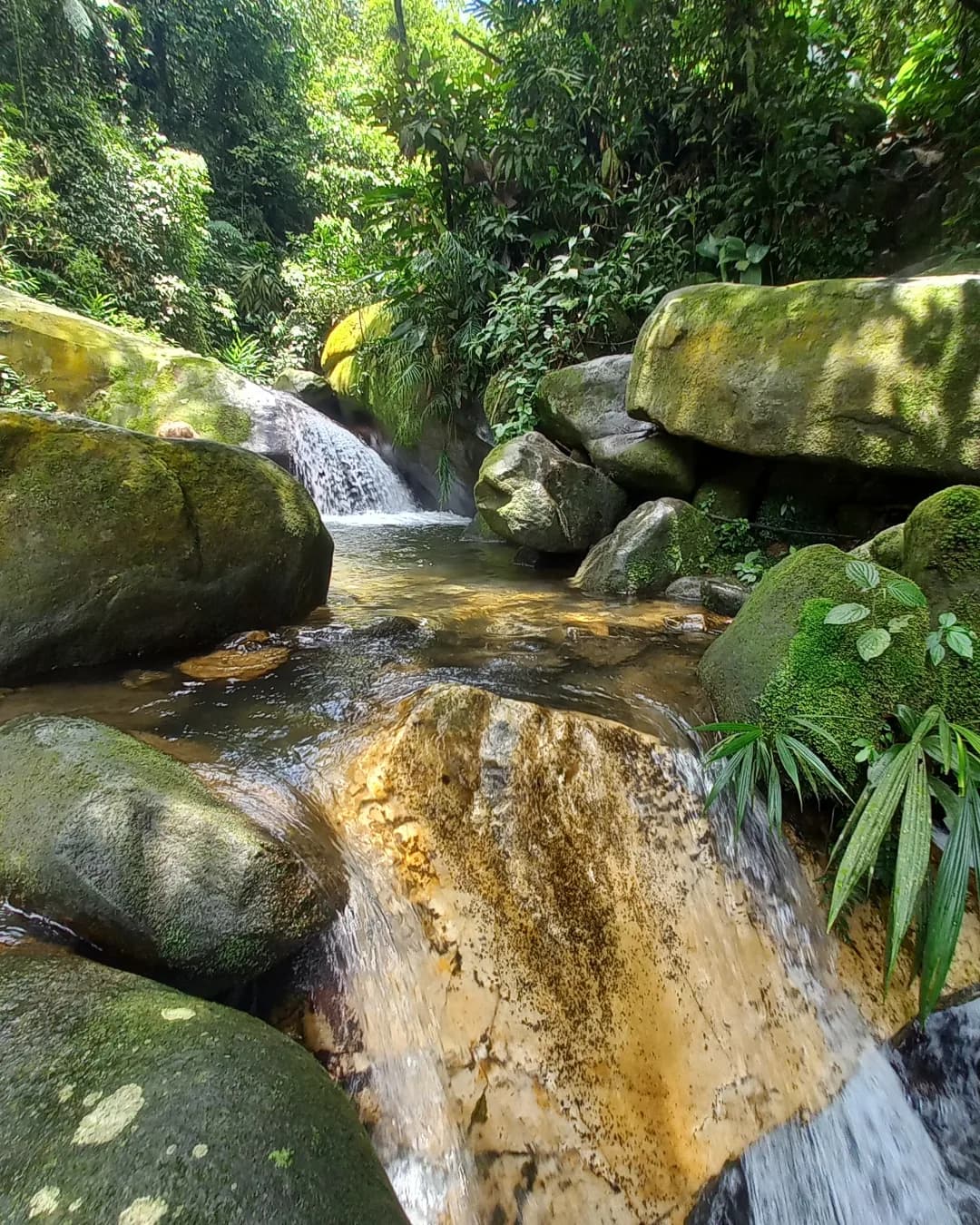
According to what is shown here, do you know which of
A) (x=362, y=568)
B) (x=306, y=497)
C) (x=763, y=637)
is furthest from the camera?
(x=362, y=568)

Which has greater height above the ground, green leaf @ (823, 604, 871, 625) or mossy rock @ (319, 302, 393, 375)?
mossy rock @ (319, 302, 393, 375)

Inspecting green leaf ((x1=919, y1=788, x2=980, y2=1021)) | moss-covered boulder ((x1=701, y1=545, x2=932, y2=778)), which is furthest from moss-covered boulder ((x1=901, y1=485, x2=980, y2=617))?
green leaf ((x1=919, y1=788, x2=980, y2=1021))

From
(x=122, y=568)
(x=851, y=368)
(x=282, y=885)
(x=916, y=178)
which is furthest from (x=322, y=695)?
(x=916, y=178)

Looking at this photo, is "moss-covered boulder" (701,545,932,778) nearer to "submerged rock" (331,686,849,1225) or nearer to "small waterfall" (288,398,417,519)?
"submerged rock" (331,686,849,1225)

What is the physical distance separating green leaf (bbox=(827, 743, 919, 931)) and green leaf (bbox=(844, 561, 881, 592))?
0.67 metres

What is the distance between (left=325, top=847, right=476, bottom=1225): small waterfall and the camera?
157 centimetres

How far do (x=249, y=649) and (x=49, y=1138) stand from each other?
264 cm

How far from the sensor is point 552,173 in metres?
8.12

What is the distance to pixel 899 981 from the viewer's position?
2180 millimetres

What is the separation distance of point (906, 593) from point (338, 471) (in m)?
8.61

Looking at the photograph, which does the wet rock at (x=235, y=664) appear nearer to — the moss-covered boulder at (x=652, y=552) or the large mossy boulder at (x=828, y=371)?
the moss-covered boulder at (x=652, y=552)

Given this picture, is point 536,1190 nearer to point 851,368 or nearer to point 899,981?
point 899,981

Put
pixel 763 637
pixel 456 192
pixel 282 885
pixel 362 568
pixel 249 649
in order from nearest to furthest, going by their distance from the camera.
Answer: pixel 282 885 → pixel 763 637 → pixel 249 649 → pixel 362 568 → pixel 456 192

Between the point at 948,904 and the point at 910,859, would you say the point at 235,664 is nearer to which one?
the point at 910,859
